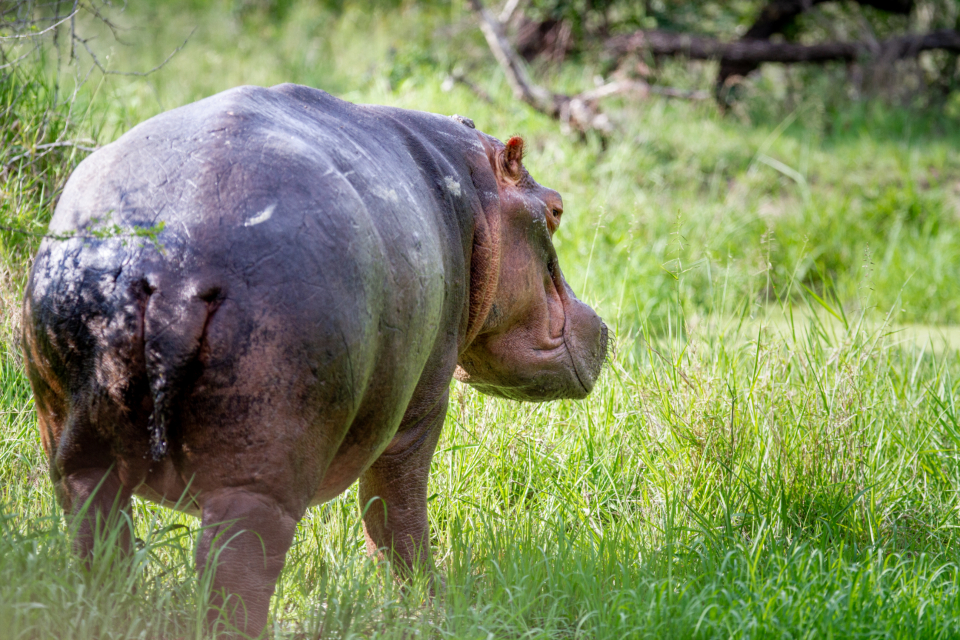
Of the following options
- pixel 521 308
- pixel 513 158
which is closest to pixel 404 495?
pixel 521 308

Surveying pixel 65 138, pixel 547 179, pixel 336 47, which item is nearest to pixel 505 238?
pixel 65 138

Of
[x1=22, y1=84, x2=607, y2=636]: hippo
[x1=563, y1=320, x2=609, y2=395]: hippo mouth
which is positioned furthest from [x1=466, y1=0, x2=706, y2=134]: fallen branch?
[x1=22, y1=84, x2=607, y2=636]: hippo

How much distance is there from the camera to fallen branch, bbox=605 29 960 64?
32.8 feet

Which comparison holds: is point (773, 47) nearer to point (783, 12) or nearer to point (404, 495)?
point (783, 12)

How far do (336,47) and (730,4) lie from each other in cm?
485

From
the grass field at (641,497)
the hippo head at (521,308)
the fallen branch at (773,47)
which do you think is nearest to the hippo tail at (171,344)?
the grass field at (641,497)

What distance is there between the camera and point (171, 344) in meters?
1.70

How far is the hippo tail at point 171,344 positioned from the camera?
1.71 metres

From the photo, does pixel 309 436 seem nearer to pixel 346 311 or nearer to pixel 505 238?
pixel 346 311

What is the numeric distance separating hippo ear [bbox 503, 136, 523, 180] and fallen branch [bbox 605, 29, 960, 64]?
765 cm

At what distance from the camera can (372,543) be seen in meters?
2.70

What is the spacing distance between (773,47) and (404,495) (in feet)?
29.9

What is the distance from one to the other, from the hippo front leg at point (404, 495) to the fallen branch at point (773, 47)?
816 cm

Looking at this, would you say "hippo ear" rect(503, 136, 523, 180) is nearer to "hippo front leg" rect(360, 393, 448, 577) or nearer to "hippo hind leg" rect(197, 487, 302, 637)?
"hippo front leg" rect(360, 393, 448, 577)
